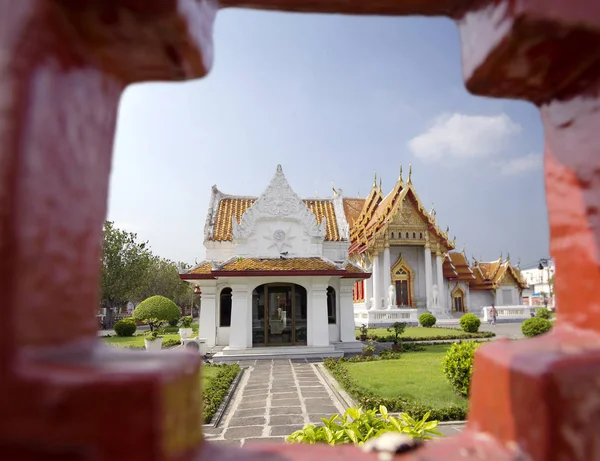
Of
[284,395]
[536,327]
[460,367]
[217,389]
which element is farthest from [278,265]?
[536,327]

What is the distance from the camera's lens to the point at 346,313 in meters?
15.3

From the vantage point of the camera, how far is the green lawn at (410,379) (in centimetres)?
801

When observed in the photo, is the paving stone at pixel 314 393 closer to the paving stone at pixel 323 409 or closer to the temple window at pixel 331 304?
the paving stone at pixel 323 409

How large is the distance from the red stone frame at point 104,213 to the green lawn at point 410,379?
6972 millimetres

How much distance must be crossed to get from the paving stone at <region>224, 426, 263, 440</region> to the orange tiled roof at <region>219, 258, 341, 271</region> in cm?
733

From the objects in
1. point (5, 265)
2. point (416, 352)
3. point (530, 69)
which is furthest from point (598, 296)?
point (416, 352)

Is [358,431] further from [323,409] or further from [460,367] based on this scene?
[460,367]

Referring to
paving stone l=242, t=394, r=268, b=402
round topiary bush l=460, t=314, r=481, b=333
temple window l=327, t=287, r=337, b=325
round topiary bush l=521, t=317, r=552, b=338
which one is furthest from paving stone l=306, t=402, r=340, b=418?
round topiary bush l=460, t=314, r=481, b=333

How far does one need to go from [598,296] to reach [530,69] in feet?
2.04

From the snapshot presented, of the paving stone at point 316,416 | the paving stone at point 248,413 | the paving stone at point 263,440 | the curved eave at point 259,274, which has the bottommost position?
the paving stone at point 248,413

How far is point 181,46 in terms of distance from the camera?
1.00 meters

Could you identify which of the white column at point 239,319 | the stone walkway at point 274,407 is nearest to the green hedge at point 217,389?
the stone walkway at point 274,407

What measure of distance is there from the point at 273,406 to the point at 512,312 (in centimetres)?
2785

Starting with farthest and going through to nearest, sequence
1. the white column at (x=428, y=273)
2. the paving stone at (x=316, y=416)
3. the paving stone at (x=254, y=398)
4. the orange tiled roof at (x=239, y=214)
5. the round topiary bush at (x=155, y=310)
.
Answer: the white column at (x=428, y=273) < the round topiary bush at (x=155, y=310) < the orange tiled roof at (x=239, y=214) < the paving stone at (x=254, y=398) < the paving stone at (x=316, y=416)
